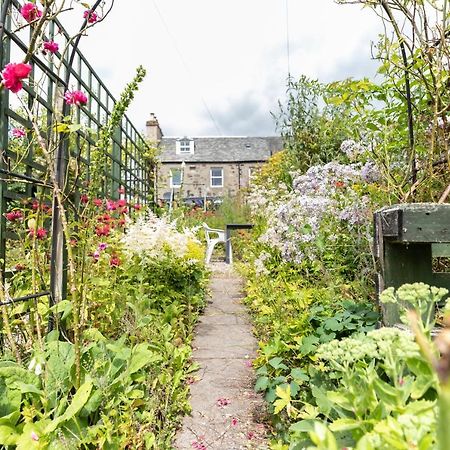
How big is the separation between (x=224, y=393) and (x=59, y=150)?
54.9 inches

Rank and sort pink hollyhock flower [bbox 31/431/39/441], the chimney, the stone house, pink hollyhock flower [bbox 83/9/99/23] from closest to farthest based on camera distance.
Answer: pink hollyhock flower [bbox 31/431/39/441] → pink hollyhock flower [bbox 83/9/99/23] → the chimney → the stone house

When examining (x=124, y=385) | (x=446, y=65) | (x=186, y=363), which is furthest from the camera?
(x=186, y=363)

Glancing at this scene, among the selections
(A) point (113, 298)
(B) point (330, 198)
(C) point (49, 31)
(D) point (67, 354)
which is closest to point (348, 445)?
(D) point (67, 354)

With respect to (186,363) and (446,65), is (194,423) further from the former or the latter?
(446,65)

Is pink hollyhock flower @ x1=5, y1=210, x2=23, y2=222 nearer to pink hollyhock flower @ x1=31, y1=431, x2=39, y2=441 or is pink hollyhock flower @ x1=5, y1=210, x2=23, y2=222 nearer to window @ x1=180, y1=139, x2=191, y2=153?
pink hollyhock flower @ x1=31, y1=431, x2=39, y2=441

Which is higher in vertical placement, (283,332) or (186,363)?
(283,332)

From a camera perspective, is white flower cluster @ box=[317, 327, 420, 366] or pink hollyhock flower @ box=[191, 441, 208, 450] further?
pink hollyhock flower @ box=[191, 441, 208, 450]

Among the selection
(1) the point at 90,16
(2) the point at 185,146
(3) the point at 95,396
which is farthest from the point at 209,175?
(3) the point at 95,396

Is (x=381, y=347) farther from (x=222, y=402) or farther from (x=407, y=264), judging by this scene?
(x=222, y=402)

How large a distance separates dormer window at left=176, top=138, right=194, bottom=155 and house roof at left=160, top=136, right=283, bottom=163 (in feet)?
0.56

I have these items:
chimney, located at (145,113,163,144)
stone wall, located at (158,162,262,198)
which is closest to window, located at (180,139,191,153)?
stone wall, located at (158,162,262,198)

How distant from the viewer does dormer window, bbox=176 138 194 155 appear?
83.9 ft

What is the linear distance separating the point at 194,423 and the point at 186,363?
62cm

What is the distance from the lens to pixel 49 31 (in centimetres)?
365
